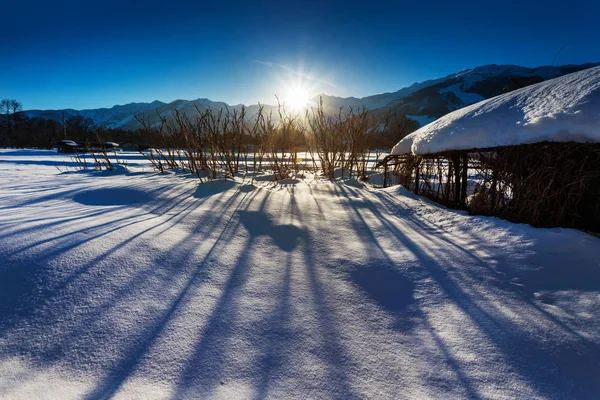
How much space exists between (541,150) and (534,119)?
256 millimetres

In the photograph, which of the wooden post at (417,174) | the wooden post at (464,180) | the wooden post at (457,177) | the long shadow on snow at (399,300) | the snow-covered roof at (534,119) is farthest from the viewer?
the wooden post at (417,174)

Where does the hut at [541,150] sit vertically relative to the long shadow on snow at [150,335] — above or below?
above

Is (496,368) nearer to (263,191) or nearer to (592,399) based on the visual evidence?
(592,399)

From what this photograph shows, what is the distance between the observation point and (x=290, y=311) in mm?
1238

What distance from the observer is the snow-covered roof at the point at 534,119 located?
183 cm

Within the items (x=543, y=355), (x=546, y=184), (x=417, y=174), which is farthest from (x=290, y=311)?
(x=417, y=174)

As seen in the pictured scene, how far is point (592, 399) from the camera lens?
84cm

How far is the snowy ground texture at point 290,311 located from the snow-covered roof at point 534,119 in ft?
2.40

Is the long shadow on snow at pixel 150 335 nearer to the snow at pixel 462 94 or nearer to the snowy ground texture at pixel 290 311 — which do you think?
the snowy ground texture at pixel 290 311

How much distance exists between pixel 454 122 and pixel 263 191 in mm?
2417

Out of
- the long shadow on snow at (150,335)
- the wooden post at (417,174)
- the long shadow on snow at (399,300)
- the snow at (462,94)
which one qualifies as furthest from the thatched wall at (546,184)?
the snow at (462,94)

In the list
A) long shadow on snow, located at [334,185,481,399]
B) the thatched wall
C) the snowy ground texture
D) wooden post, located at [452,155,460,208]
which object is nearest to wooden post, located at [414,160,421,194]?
wooden post, located at [452,155,460,208]

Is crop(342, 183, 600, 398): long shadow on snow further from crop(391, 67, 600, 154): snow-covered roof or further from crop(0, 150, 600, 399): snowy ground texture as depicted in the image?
crop(391, 67, 600, 154): snow-covered roof

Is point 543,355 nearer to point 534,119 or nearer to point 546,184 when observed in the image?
point 546,184
